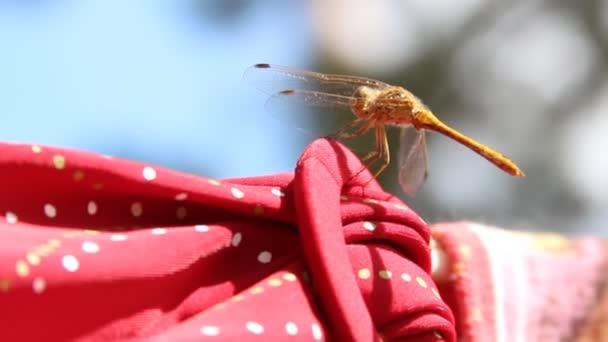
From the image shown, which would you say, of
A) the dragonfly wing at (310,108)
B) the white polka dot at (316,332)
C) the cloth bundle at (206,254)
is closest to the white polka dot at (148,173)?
the cloth bundle at (206,254)

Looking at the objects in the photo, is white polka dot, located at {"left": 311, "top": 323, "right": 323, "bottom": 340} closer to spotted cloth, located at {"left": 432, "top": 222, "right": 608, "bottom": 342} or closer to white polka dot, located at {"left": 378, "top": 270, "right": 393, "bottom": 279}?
white polka dot, located at {"left": 378, "top": 270, "right": 393, "bottom": 279}

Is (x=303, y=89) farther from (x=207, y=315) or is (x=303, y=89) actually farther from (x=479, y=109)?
(x=479, y=109)

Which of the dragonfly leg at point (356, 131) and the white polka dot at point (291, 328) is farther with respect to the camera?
the dragonfly leg at point (356, 131)

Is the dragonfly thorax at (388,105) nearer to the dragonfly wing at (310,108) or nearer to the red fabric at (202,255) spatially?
the dragonfly wing at (310,108)

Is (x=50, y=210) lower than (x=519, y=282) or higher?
higher

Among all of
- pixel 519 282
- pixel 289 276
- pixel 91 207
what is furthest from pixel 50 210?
pixel 519 282

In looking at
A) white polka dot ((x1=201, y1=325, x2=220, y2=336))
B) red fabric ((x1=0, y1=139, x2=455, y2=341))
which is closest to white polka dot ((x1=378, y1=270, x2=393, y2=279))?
red fabric ((x1=0, y1=139, x2=455, y2=341))

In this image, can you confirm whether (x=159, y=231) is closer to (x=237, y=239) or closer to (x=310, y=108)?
(x=237, y=239)
